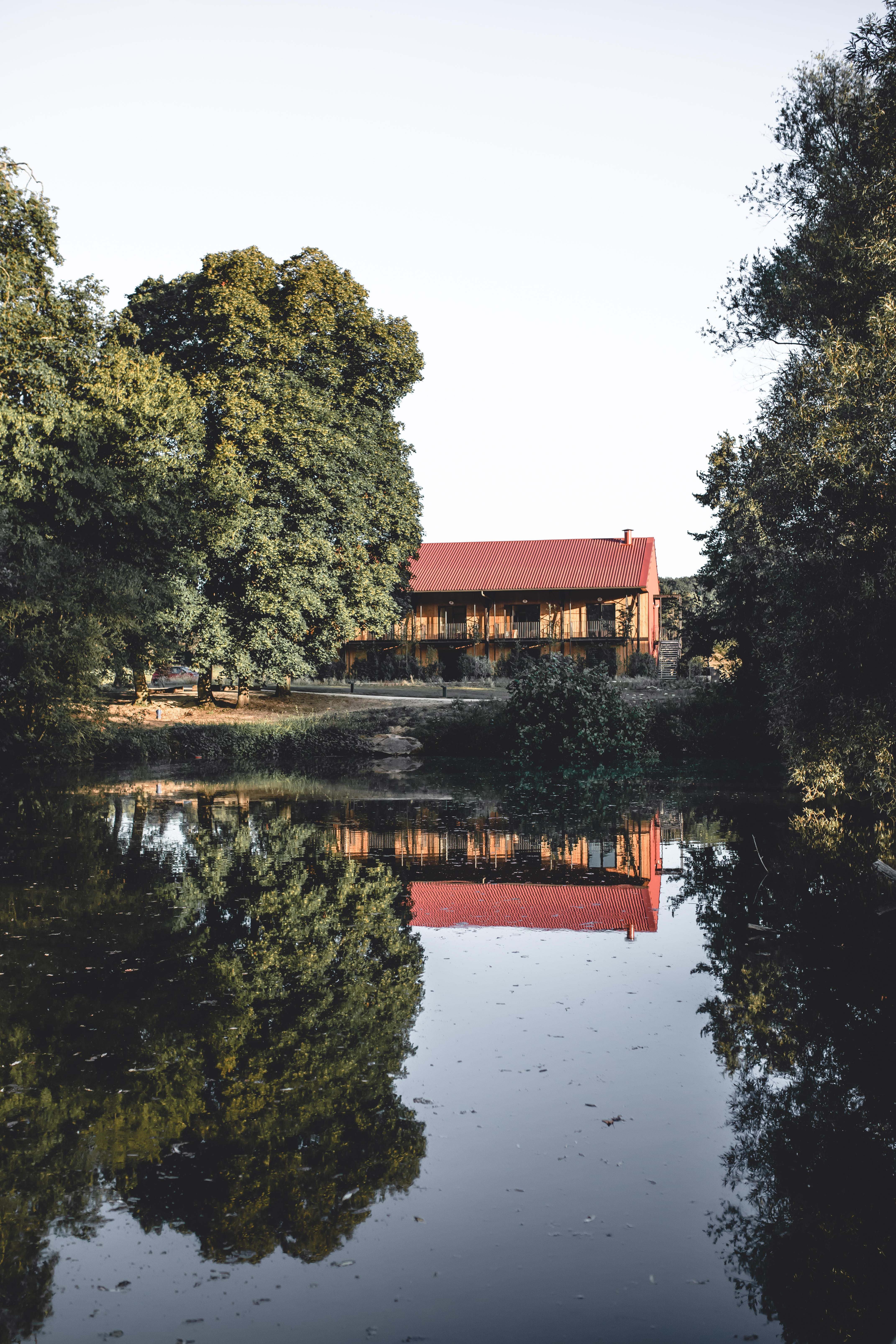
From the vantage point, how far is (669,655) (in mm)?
59969

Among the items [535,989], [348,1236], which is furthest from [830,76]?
[348,1236]

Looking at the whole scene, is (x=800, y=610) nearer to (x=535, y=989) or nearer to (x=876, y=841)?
(x=876, y=841)

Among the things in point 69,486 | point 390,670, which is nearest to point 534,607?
point 390,670

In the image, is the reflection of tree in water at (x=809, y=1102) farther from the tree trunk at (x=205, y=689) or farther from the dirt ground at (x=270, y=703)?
the tree trunk at (x=205, y=689)

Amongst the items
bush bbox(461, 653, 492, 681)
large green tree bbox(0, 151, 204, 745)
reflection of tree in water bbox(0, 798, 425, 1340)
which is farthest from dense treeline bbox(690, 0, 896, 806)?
bush bbox(461, 653, 492, 681)

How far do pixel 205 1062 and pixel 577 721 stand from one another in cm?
2026

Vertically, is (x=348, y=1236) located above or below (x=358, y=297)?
below

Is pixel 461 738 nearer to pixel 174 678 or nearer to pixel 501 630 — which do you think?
pixel 501 630

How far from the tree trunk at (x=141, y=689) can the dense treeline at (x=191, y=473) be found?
15 cm

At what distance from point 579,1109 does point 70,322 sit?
87.0ft

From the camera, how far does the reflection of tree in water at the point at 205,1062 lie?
4605 millimetres

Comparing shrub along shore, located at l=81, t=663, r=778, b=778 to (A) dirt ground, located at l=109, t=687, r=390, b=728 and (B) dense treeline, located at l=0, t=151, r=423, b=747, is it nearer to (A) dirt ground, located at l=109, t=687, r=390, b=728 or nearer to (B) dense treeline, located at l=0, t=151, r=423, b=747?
(A) dirt ground, located at l=109, t=687, r=390, b=728

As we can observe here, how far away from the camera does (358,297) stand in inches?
1420

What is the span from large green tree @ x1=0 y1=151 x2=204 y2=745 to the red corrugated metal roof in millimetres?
25805
